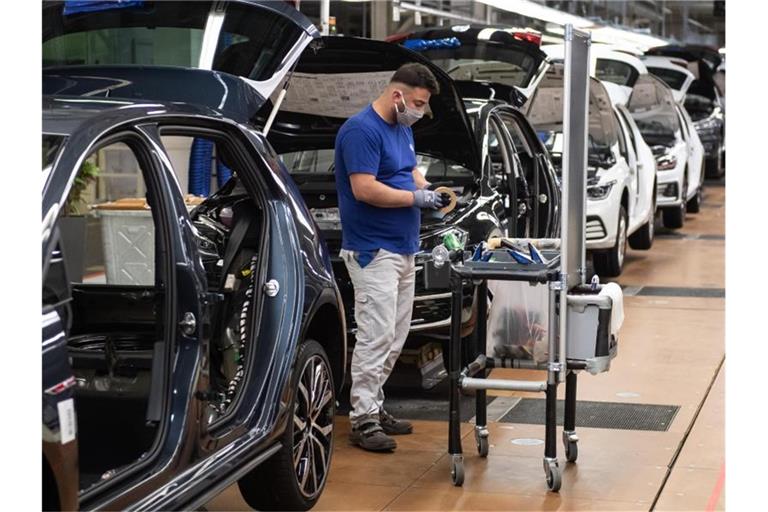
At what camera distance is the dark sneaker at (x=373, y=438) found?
6.41 meters

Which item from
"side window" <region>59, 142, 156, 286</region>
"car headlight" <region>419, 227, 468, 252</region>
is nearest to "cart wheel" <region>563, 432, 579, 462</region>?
"car headlight" <region>419, 227, 468, 252</region>

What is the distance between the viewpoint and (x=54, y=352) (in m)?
3.50

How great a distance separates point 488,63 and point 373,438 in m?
4.61

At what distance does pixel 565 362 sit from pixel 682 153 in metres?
10.8

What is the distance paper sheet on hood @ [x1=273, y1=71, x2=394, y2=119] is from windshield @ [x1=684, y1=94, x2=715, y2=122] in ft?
53.0

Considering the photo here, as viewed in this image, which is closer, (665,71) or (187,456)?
(187,456)

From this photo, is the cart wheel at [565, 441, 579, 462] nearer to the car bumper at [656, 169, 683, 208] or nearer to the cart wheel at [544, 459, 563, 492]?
the cart wheel at [544, 459, 563, 492]

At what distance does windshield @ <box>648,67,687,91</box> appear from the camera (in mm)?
20375

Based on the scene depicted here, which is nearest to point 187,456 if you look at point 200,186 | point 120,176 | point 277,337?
point 277,337

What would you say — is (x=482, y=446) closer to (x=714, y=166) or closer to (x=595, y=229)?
(x=595, y=229)

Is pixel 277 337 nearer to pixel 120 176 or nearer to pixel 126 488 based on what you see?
pixel 126 488

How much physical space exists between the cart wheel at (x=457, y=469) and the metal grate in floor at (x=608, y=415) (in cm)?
128

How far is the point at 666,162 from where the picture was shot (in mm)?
15484

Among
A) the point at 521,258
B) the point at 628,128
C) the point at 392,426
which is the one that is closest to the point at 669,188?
the point at 628,128
